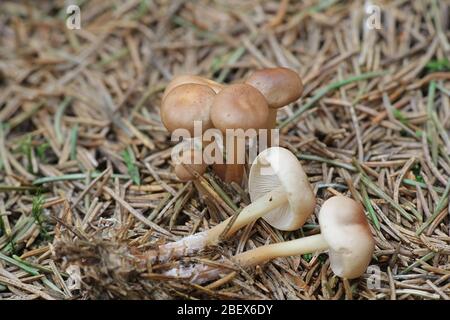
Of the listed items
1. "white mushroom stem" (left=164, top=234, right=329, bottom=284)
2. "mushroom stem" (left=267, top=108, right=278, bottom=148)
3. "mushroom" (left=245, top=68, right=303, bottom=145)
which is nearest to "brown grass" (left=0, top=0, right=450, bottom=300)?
→ "white mushroom stem" (left=164, top=234, right=329, bottom=284)

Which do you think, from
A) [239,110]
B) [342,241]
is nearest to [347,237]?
[342,241]

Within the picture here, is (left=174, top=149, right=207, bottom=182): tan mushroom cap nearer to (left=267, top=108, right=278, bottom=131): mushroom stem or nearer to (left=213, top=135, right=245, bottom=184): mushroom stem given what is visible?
(left=213, top=135, right=245, bottom=184): mushroom stem

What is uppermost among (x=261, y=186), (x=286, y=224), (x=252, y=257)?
(x=261, y=186)

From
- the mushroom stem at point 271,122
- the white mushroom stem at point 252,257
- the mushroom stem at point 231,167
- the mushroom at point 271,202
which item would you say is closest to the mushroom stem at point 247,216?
the mushroom at point 271,202

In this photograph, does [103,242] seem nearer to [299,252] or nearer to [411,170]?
[299,252]

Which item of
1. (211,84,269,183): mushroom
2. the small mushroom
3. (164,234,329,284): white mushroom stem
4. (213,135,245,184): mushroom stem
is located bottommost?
(164,234,329,284): white mushroom stem

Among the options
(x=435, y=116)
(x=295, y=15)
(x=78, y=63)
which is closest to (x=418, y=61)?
(x=435, y=116)

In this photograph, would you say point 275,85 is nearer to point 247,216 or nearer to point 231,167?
point 231,167

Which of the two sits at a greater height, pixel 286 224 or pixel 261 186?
pixel 261 186
